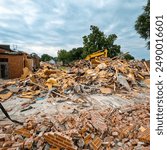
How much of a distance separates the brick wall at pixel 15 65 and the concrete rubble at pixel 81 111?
7784 millimetres

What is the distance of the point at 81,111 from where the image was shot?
912 centimetres

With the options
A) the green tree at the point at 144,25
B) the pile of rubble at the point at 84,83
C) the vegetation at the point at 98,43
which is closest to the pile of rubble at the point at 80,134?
the pile of rubble at the point at 84,83

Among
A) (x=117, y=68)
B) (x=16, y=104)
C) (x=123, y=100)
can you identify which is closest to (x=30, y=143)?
(x=16, y=104)

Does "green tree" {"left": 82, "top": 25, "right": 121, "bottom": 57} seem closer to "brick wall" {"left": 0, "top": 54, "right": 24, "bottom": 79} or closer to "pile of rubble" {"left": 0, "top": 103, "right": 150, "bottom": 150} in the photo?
"brick wall" {"left": 0, "top": 54, "right": 24, "bottom": 79}

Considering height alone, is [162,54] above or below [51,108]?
above

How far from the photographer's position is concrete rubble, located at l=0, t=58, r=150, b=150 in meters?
6.27

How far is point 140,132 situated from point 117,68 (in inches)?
365

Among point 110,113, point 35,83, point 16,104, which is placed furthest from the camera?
point 35,83

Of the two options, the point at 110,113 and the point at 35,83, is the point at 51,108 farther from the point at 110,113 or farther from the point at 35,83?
the point at 35,83

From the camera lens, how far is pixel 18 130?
6641 mm

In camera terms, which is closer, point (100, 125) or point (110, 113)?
point (100, 125)

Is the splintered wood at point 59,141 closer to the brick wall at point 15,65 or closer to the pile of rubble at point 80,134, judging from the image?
the pile of rubble at point 80,134

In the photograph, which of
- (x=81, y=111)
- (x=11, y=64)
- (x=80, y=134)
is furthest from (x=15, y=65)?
(x=80, y=134)

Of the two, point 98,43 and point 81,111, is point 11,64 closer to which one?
point 81,111
